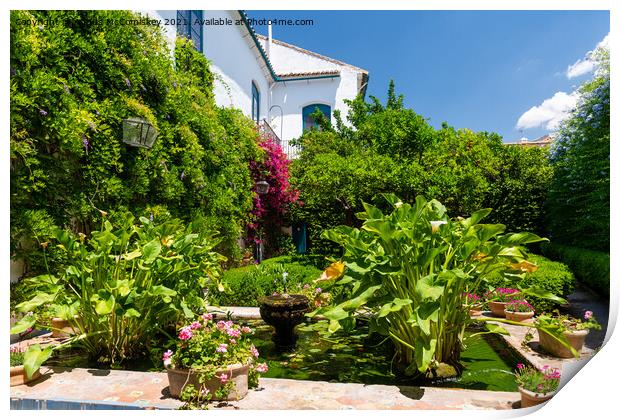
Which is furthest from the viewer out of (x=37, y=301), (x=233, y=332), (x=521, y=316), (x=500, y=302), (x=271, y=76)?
(x=271, y=76)

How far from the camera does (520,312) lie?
5297 millimetres

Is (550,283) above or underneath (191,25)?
underneath

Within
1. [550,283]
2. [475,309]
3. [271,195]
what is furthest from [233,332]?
[271,195]

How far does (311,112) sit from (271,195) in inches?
147

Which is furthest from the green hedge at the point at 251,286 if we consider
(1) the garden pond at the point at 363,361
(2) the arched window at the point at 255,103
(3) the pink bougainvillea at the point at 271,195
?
(2) the arched window at the point at 255,103

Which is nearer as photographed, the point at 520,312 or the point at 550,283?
the point at 520,312

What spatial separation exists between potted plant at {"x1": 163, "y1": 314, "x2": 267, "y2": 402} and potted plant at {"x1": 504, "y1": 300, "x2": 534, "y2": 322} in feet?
12.3

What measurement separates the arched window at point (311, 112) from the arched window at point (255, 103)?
2.23 metres

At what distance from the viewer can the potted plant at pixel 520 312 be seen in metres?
5.27

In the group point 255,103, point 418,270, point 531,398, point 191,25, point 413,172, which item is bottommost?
point 531,398

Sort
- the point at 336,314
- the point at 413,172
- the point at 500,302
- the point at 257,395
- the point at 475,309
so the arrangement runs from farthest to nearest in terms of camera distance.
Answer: the point at 413,172 → the point at 500,302 → the point at 475,309 → the point at 336,314 → the point at 257,395

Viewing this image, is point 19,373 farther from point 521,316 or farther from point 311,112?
point 311,112

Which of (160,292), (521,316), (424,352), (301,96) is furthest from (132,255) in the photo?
(301,96)

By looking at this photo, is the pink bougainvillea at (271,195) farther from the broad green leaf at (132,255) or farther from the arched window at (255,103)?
the broad green leaf at (132,255)
